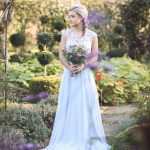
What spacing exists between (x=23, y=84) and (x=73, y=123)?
13.5 ft

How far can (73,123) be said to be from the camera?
6.10 metres

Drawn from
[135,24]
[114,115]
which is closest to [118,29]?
[135,24]

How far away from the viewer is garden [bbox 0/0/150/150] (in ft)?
17.6

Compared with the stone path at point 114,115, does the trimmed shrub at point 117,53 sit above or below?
above

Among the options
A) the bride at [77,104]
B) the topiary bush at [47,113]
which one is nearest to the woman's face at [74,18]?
the bride at [77,104]

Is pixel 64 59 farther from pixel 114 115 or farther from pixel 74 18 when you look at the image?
pixel 114 115

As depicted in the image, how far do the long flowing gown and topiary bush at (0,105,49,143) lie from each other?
1.05ft

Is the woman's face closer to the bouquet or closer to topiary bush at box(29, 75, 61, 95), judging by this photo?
the bouquet

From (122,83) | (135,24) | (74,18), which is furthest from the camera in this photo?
(135,24)

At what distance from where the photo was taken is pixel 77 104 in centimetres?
606

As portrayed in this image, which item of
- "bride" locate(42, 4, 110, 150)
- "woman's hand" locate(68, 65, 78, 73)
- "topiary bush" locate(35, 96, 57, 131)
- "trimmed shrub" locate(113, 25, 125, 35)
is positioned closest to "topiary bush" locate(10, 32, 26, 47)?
"trimmed shrub" locate(113, 25, 125, 35)

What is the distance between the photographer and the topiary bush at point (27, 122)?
638 centimetres

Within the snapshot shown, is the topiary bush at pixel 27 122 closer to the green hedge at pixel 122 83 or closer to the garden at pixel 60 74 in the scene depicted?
the garden at pixel 60 74

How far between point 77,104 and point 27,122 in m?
0.79
